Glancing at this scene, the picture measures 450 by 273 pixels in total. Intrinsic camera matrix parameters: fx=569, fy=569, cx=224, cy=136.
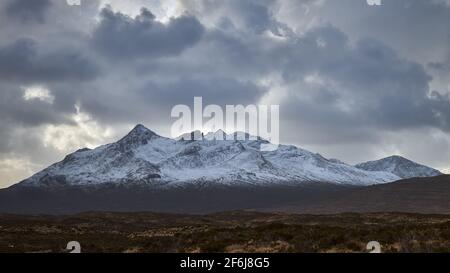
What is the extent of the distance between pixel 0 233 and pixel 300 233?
46842 mm

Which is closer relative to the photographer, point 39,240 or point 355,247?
point 355,247

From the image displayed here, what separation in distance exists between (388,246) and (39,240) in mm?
41970
